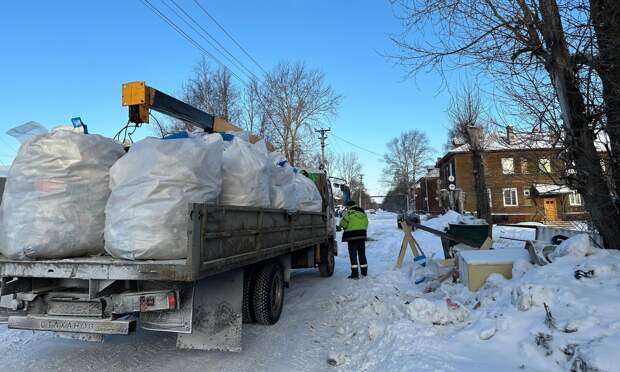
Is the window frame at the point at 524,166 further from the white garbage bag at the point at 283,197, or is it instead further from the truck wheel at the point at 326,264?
the truck wheel at the point at 326,264

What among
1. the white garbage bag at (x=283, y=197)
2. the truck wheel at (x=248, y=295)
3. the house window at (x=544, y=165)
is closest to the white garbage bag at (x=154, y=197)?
the truck wheel at (x=248, y=295)

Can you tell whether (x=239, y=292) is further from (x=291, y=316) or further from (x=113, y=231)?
(x=291, y=316)

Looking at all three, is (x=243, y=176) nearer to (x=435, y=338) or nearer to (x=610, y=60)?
(x=435, y=338)

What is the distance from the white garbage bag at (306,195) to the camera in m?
8.07

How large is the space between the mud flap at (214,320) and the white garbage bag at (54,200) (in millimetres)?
1143

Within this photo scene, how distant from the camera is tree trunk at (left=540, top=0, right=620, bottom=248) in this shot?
17.5 feet

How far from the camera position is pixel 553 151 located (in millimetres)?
5820

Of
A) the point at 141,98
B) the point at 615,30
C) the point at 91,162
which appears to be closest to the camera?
the point at 91,162

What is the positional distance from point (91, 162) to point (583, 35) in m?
5.63

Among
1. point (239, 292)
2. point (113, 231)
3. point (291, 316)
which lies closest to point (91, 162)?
point (113, 231)

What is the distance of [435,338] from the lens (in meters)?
4.56

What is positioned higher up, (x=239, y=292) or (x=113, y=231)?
(x=113, y=231)

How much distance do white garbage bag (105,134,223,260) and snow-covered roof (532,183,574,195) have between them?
15.7ft

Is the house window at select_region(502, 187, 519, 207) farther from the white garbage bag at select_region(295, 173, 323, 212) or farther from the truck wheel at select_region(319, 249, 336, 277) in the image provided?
the white garbage bag at select_region(295, 173, 323, 212)
